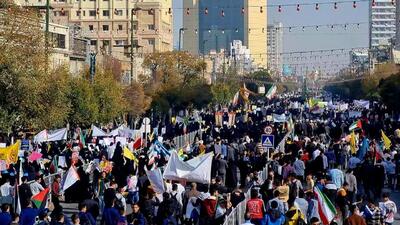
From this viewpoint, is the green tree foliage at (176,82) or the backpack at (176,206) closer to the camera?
the backpack at (176,206)

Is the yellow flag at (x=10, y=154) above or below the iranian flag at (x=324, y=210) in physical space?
above

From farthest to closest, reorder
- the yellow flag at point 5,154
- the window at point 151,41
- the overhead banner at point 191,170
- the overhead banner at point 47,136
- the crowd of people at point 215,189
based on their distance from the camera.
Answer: the window at point 151,41 → the overhead banner at point 47,136 → the yellow flag at point 5,154 → the overhead banner at point 191,170 → the crowd of people at point 215,189

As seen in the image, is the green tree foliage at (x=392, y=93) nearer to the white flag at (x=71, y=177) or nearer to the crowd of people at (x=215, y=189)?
the crowd of people at (x=215, y=189)

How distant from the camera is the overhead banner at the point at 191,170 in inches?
866

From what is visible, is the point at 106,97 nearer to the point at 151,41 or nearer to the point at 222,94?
the point at 222,94

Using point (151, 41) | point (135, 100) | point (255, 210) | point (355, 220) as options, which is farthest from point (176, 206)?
point (151, 41)

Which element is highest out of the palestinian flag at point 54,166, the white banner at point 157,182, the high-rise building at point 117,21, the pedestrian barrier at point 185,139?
the high-rise building at point 117,21

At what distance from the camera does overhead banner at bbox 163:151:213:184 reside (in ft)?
72.1

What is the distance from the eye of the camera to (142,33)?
12669 centimetres

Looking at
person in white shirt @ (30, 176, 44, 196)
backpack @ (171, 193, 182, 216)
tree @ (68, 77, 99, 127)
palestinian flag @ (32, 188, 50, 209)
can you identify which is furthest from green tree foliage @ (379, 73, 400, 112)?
palestinian flag @ (32, 188, 50, 209)

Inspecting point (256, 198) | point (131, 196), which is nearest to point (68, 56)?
point (131, 196)

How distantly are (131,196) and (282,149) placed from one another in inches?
682

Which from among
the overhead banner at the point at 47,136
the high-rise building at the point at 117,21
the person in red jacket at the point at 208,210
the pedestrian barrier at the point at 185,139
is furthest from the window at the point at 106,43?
the person in red jacket at the point at 208,210

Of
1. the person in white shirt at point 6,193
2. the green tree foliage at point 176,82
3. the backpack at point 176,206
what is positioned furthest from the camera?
the green tree foliage at point 176,82
